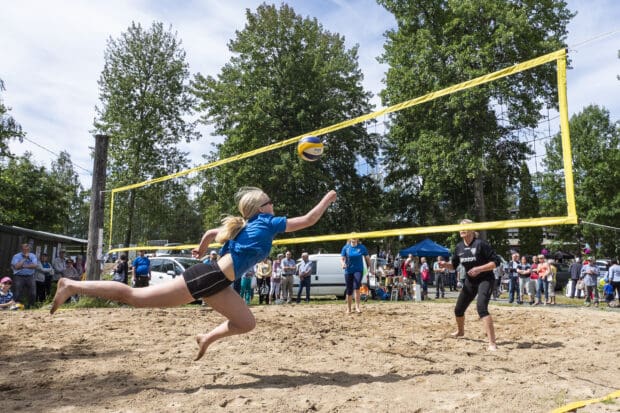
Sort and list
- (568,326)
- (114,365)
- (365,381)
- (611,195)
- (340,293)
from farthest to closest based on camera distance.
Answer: (611,195)
(340,293)
(568,326)
(114,365)
(365,381)

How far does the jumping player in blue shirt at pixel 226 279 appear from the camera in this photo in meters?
3.51

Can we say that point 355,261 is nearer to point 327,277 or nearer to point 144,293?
point 144,293

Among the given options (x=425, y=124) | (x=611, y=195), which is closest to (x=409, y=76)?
(x=425, y=124)

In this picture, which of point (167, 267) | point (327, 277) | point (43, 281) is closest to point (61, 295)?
point (43, 281)

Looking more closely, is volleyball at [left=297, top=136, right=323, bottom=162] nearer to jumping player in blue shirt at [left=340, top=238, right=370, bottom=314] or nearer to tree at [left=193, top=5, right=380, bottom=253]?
jumping player in blue shirt at [left=340, top=238, right=370, bottom=314]

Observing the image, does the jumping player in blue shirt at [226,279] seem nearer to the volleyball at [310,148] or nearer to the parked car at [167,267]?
the volleyball at [310,148]

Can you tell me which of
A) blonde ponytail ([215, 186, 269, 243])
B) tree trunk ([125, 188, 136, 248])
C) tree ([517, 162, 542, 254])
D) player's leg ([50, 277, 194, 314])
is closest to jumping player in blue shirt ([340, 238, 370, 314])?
tree ([517, 162, 542, 254])

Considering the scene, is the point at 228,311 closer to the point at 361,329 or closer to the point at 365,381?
the point at 365,381

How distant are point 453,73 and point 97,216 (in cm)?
1584

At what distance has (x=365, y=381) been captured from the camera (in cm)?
376

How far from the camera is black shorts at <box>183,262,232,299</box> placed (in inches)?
138

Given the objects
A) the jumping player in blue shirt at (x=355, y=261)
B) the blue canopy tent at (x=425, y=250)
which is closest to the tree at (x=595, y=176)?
the blue canopy tent at (x=425, y=250)

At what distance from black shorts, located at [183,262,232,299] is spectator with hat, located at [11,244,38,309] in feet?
26.5

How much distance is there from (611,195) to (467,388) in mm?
33333
